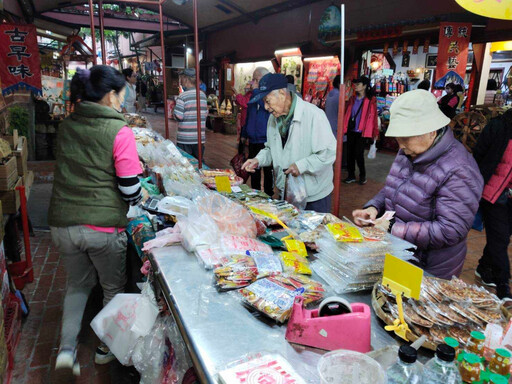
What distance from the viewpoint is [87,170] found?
7.20ft

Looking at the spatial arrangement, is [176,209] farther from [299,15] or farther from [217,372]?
[299,15]

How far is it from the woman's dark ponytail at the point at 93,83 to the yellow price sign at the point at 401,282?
178 cm

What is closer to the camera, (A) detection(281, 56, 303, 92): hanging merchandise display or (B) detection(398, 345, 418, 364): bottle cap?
(B) detection(398, 345, 418, 364): bottle cap

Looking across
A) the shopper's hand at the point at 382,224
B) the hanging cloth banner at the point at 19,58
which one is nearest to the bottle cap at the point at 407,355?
the shopper's hand at the point at 382,224

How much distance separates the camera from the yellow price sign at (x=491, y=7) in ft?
4.73

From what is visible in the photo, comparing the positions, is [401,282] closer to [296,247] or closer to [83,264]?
[296,247]

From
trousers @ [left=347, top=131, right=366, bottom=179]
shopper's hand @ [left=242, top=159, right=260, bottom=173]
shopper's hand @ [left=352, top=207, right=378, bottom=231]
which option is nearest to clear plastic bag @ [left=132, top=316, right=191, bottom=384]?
shopper's hand @ [left=352, top=207, right=378, bottom=231]

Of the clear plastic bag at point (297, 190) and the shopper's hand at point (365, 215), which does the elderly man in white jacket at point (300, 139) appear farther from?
the shopper's hand at point (365, 215)

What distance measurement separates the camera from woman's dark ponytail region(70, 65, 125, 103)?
2182mm

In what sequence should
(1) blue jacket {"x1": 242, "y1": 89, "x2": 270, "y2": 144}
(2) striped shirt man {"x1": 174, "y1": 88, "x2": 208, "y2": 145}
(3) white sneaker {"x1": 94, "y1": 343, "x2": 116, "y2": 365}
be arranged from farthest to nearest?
1. (1) blue jacket {"x1": 242, "y1": 89, "x2": 270, "y2": 144}
2. (2) striped shirt man {"x1": 174, "y1": 88, "x2": 208, "y2": 145}
3. (3) white sneaker {"x1": 94, "y1": 343, "x2": 116, "y2": 365}

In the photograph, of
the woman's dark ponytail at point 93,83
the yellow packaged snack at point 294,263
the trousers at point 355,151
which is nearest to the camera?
the yellow packaged snack at point 294,263

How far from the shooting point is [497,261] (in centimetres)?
356

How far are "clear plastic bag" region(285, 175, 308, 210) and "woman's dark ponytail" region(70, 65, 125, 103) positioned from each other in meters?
1.58

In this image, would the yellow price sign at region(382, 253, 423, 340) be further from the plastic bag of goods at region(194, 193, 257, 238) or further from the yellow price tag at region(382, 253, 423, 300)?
the plastic bag of goods at region(194, 193, 257, 238)
